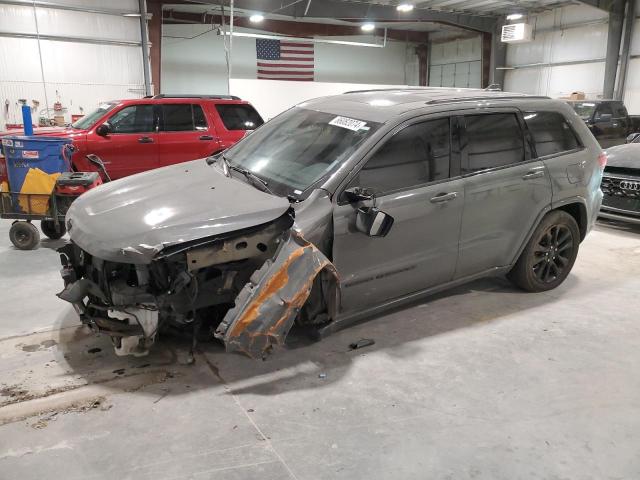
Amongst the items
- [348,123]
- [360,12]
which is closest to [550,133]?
[348,123]

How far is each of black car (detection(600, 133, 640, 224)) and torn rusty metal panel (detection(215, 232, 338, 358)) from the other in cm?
510

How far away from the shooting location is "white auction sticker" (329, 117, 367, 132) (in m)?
3.38

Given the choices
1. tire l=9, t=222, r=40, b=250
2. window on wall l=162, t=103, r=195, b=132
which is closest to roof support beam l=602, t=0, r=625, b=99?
window on wall l=162, t=103, r=195, b=132

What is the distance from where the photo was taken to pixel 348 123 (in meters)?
3.47

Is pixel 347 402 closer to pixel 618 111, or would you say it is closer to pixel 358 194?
pixel 358 194

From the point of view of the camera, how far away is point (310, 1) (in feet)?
46.6

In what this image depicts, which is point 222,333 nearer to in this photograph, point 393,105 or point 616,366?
point 393,105

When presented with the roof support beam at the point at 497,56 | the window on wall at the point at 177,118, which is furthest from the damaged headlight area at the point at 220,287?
the roof support beam at the point at 497,56

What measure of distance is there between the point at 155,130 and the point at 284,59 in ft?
35.2

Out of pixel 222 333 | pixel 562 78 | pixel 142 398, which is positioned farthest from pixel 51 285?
pixel 562 78

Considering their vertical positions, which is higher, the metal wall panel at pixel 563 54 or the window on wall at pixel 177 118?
the metal wall panel at pixel 563 54

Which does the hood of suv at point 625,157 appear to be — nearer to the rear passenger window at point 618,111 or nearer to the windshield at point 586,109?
the windshield at point 586,109

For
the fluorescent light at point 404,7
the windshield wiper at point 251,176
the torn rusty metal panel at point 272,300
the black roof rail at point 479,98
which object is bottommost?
the torn rusty metal panel at point 272,300

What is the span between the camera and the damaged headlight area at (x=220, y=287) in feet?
9.04
